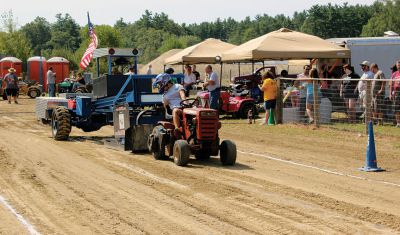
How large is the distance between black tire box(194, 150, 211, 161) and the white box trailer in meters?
12.2

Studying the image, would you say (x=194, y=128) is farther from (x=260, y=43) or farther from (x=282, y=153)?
(x=260, y=43)

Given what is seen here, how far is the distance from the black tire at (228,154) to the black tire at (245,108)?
9552 millimetres

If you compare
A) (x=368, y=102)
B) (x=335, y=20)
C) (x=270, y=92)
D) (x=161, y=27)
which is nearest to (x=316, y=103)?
(x=270, y=92)

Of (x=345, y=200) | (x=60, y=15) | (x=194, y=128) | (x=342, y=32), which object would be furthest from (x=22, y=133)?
(x=60, y=15)

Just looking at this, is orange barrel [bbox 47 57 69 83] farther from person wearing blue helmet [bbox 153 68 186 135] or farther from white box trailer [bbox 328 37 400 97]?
person wearing blue helmet [bbox 153 68 186 135]

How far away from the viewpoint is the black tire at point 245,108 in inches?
829

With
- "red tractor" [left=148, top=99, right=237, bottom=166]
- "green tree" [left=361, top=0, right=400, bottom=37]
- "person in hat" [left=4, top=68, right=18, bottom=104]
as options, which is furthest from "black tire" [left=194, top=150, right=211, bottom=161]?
"green tree" [left=361, top=0, right=400, bottom=37]

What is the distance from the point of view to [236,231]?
6.84m

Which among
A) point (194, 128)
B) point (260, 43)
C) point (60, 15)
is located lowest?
point (194, 128)

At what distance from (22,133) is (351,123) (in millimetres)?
8566

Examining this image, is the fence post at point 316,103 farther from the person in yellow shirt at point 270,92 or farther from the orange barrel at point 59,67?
the orange barrel at point 59,67

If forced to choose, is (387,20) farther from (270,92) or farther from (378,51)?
(270,92)

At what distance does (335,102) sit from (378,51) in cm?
591

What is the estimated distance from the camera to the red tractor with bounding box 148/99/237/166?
37.2 feet
